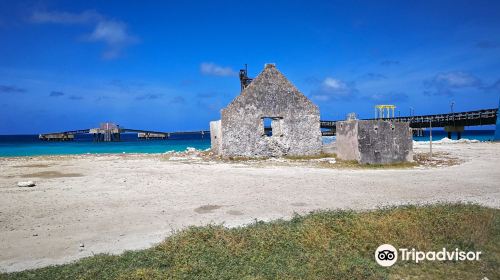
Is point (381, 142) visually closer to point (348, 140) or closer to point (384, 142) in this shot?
point (384, 142)

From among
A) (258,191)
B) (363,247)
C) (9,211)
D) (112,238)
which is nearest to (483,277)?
(363,247)

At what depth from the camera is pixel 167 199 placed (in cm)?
957

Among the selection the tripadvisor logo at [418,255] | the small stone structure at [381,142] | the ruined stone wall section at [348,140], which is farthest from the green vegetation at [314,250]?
the ruined stone wall section at [348,140]

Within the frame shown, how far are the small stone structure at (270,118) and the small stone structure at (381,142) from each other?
15.5 feet

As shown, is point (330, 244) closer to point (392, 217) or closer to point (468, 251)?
point (392, 217)

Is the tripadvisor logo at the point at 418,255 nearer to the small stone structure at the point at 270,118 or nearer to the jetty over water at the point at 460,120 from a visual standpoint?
the small stone structure at the point at 270,118

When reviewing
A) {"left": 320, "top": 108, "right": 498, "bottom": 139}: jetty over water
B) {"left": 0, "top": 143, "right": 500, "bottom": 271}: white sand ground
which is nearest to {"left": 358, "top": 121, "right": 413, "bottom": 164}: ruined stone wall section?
{"left": 0, "top": 143, "right": 500, "bottom": 271}: white sand ground

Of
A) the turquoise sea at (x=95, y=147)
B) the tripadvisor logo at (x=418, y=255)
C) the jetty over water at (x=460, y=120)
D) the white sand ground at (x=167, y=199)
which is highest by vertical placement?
the jetty over water at (x=460, y=120)

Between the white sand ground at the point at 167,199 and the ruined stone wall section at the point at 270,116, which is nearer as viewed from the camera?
the white sand ground at the point at 167,199

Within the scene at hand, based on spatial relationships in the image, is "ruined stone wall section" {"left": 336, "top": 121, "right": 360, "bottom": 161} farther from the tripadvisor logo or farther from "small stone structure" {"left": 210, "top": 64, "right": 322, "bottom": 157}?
the tripadvisor logo

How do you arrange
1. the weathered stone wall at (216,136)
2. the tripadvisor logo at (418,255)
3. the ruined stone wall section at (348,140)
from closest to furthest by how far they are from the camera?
1. the tripadvisor logo at (418,255)
2. the ruined stone wall section at (348,140)
3. the weathered stone wall at (216,136)

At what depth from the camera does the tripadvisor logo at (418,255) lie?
5180 millimetres

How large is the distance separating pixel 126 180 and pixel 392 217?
376 inches

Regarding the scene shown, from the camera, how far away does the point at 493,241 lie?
566 centimetres
